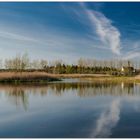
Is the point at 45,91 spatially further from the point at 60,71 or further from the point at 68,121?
the point at 60,71

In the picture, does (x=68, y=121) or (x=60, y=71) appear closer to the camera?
(x=68, y=121)

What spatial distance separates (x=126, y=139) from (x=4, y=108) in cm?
461

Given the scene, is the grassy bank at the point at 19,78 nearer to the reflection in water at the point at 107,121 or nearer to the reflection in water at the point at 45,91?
the reflection in water at the point at 45,91

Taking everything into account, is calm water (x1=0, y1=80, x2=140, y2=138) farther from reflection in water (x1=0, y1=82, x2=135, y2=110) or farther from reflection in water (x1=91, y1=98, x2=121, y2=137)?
reflection in water (x1=0, y1=82, x2=135, y2=110)

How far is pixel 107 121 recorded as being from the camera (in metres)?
6.37

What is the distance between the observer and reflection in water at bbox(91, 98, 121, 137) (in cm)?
520

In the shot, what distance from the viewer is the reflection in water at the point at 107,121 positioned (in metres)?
5.20

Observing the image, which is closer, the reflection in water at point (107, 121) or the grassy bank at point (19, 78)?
the reflection in water at point (107, 121)

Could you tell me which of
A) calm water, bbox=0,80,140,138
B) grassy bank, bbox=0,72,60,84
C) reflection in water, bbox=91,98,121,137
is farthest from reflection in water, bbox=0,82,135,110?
grassy bank, bbox=0,72,60,84

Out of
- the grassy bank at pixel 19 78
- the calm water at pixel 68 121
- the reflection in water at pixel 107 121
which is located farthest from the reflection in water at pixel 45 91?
the grassy bank at pixel 19 78

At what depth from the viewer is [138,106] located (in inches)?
338

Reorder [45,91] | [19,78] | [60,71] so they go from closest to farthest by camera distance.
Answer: [45,91]
[19,78]
[60,71]

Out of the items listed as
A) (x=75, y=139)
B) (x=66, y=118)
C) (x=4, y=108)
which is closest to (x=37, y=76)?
(x=4, y=108)

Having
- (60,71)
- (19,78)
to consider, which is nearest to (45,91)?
(19,78)
